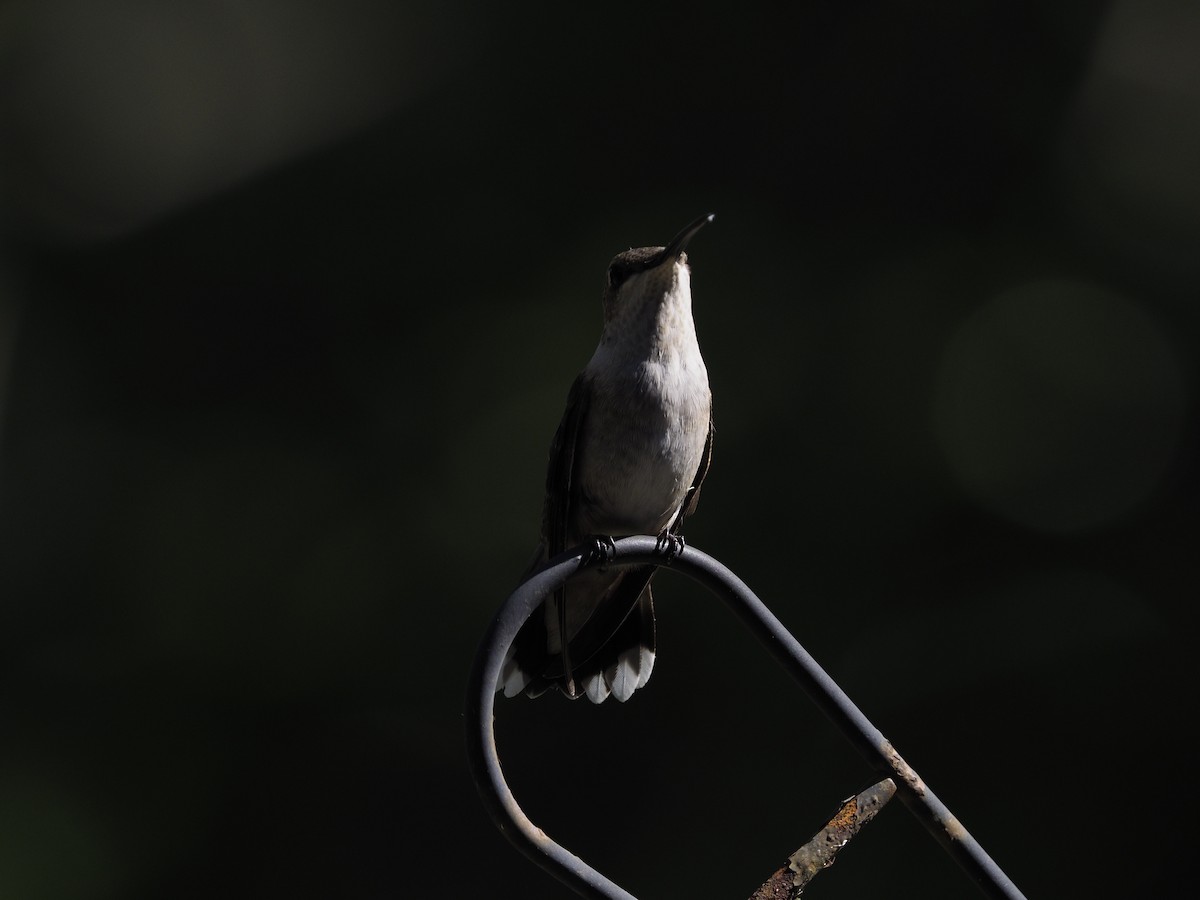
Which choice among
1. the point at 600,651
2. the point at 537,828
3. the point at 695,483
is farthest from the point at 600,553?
the point at 695,483

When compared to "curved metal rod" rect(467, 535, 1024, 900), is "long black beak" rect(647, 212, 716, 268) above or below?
above

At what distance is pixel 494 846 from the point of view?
471 cm

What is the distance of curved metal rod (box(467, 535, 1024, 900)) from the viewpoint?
1087 millimetres

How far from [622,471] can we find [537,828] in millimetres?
915

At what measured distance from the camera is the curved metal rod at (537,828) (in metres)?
1.09

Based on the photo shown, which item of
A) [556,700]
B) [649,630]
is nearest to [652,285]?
[649,630]

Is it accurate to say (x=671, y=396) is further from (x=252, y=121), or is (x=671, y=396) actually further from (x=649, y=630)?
(x=252, y=121)

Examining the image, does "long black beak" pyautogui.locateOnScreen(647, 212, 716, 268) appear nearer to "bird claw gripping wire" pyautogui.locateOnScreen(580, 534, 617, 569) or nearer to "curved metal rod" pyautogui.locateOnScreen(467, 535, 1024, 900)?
"bird claw gripping wire" pyautogui.locateOnScreen(580, 534, 617, 569)

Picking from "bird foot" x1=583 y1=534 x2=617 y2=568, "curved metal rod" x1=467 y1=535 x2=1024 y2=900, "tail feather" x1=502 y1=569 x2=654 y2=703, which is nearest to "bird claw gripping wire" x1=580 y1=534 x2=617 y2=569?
"bird foot" x1=583 y1=534 x2=617 y2=568

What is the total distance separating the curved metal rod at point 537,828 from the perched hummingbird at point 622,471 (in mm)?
658

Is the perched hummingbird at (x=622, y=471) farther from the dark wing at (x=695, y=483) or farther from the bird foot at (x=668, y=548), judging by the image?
the bird foot at (x=668, y=548)

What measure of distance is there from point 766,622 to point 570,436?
813 millimetres

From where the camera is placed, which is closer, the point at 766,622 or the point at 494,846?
the point at 766,622

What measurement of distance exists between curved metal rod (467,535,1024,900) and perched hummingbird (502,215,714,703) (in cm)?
66
